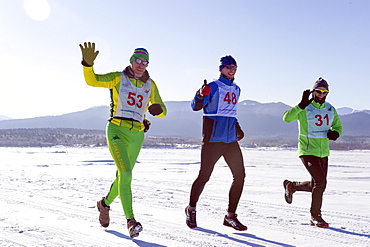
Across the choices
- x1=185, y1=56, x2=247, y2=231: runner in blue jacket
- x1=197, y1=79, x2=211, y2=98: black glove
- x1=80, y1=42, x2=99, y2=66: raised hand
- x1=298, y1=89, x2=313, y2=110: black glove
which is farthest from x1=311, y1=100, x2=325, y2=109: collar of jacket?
x1=80, y1=42, x2=99, y2=66: raised hand

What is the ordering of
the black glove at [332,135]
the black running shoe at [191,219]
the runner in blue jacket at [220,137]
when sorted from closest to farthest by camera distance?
the black running shoe at [191,219] → the runner in blue jacket at [220,137] → the black glove at [332,135]

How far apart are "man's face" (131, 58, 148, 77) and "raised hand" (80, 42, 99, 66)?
477mm

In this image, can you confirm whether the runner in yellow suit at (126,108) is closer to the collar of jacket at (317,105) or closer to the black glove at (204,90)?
the black glove at (204,90)

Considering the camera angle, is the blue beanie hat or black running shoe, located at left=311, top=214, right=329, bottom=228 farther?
the blue beanie hat

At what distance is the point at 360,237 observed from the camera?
3863mm

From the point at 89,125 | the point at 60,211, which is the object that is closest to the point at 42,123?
the point at 89,125

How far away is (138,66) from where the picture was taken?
4262mm

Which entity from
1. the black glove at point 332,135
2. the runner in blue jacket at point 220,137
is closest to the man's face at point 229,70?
the runner in blue jacket at point 220,137

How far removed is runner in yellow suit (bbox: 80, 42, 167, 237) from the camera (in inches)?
156

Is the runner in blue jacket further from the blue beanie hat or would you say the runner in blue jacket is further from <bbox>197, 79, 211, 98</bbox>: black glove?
<bbox>197, 79, 211, 98</bbox>: black glove

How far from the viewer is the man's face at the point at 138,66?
4250 mm

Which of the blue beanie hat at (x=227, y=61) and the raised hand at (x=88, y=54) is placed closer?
the raised hand at (x=88, y=54)

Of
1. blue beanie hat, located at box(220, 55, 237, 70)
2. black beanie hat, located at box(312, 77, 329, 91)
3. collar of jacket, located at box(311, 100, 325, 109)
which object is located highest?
blue beanie hat, located at box(220, 55, 237, 70)

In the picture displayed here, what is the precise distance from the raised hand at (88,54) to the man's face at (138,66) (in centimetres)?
48
